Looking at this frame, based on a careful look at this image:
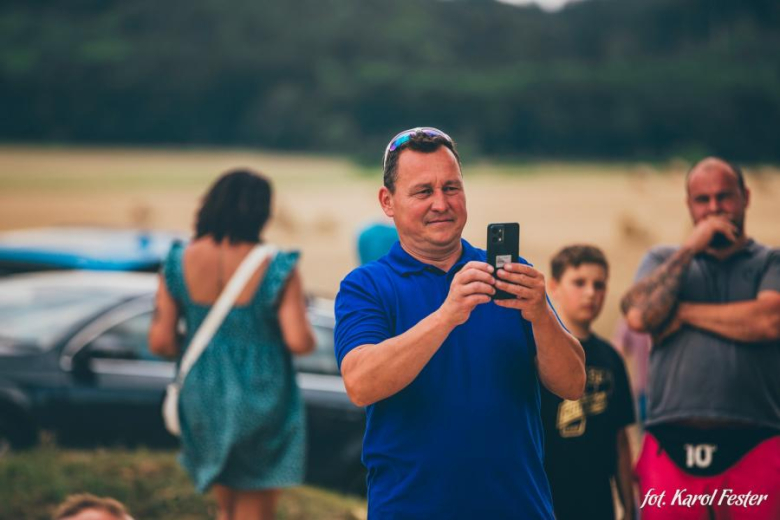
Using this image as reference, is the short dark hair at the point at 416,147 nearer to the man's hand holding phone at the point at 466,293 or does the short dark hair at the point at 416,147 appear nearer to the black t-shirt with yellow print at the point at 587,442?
the man's hand holding phone at the point at 466,293

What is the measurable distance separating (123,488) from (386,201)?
3.78 meters

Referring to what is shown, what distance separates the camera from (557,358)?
1.99 m

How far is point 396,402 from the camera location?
2.01 m

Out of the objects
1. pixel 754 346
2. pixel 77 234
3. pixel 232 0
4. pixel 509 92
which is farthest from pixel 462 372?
pixel 232 0

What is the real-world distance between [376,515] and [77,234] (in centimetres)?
775

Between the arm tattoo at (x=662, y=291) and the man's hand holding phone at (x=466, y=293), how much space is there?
1485 mm

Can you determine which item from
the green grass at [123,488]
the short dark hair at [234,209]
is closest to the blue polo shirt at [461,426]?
the short dark hair at [234,209]

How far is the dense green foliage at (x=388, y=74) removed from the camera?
1393 cm

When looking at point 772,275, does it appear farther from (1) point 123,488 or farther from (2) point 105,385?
(2) point 105,385

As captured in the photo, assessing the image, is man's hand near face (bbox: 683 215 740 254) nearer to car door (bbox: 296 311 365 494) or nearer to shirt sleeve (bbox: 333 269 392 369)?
shirt sleeve (bbox: 333 269 392 369)

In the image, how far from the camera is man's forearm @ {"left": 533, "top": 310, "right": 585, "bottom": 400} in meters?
1.96

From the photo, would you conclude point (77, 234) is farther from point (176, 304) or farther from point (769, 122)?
point (769, 122)

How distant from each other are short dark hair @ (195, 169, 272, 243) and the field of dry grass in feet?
23.2

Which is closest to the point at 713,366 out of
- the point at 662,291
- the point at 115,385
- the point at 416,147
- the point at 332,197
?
the point at 662,291
